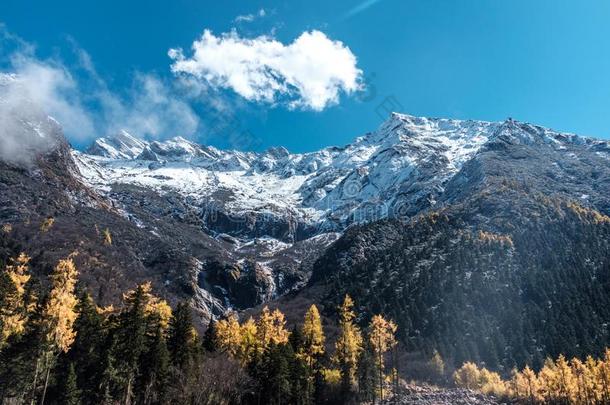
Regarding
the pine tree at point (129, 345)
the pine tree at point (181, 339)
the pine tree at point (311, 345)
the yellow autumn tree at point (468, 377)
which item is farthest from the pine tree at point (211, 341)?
the yellow autumn tree at point (468, 377)

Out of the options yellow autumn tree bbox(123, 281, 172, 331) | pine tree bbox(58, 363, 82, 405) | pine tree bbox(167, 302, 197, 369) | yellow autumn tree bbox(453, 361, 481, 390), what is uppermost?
yellow autumn tree bbox(123, 281, 172, 331)

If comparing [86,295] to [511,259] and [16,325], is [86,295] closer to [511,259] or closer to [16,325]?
[16,325]

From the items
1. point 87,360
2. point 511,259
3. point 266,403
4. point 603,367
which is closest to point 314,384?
point 266,403

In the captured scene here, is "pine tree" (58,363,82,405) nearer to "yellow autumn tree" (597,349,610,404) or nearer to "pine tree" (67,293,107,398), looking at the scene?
"pine tree" (67,293,107,398)

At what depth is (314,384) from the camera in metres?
80.6

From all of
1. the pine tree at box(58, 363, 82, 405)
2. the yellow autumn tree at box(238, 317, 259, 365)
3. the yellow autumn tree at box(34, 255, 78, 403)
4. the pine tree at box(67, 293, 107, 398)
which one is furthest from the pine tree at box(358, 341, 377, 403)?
the yellow autumn tree at box(34, 255, 78, 403)

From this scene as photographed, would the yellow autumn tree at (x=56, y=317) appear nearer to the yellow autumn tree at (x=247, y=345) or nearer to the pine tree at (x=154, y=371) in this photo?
the pine tree at (x=154, y=371)

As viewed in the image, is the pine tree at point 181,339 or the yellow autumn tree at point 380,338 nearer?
the pine tree at point 181,339

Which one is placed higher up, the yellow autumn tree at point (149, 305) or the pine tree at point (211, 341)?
the yellow autumn tree at point (149, 305)

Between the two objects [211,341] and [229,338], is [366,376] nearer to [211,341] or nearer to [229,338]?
[229,338]

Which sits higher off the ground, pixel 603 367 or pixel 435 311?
pixel 435 311

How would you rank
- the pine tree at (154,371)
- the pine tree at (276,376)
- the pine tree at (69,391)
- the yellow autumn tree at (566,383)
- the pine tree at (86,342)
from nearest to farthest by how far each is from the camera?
the pine tree at (69,391), the pine tree at (154,371), the pine tree at (86,342), the pine tree at (276,376), the yellow autumn tree at (566,383)

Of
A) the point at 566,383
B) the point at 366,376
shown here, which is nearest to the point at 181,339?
the point at 366,376

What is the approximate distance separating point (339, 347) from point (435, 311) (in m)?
87.8
